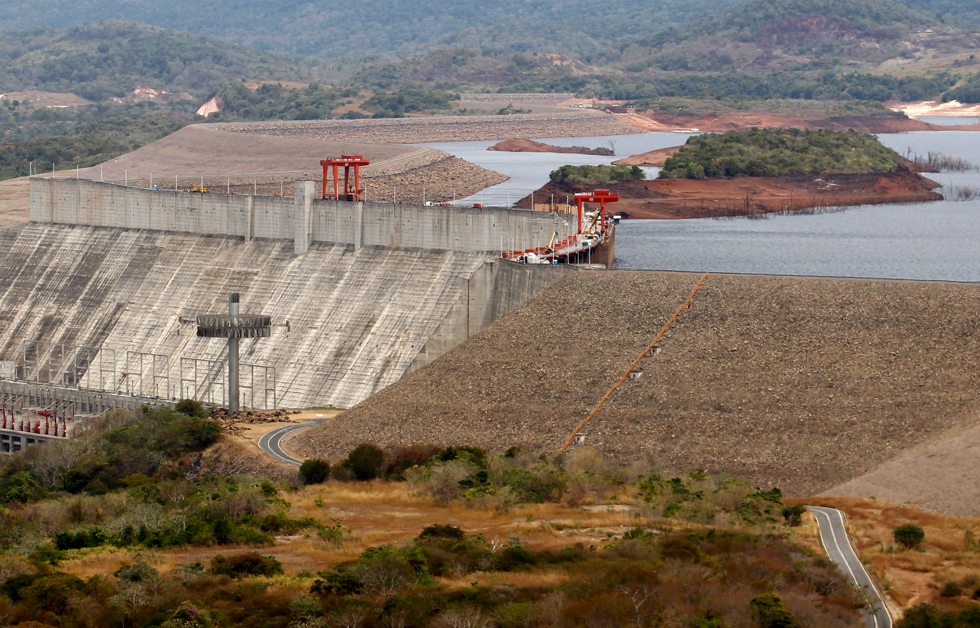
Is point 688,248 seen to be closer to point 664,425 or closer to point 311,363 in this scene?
point 311,363

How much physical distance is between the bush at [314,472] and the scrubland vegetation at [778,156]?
98.8 m

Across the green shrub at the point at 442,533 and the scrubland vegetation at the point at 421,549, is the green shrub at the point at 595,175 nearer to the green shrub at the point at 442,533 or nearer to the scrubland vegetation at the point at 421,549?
the scrubland vegetation at the point at 421,549

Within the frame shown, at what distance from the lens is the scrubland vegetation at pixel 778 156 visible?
14588cm

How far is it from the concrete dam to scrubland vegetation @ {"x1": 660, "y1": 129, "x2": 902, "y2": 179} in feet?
235

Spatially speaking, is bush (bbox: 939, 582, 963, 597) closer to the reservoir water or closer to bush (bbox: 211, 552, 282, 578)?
bush (bbox: 211, 552, 282, 578)

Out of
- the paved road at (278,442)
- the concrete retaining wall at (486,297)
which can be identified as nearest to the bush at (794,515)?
the paved road at (278,442)

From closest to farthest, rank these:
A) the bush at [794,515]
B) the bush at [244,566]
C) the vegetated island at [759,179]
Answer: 1. the bush at [244,566]
2. the bush at [794,515]
3. the vegetated island at [759,179]

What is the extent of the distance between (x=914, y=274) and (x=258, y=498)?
6077 cm

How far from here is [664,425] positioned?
170ft

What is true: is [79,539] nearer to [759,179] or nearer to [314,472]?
[314,472]

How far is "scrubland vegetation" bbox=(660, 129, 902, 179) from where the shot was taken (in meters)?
146

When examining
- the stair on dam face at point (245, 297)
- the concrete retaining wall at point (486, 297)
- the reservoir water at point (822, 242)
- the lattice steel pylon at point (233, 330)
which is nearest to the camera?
the lattice steel pylon at point (233, 330)

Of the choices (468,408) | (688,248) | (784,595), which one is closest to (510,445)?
(468,408)

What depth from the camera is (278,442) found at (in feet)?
189
